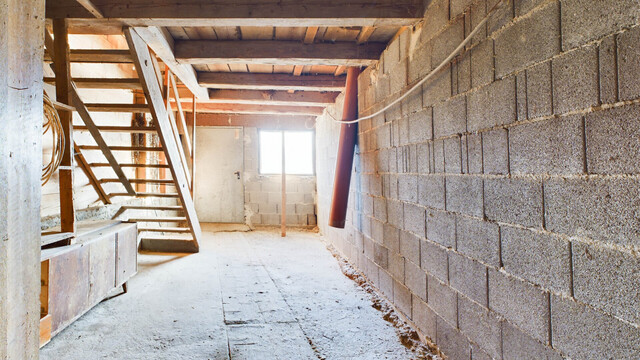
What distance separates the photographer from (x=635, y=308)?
90 cm

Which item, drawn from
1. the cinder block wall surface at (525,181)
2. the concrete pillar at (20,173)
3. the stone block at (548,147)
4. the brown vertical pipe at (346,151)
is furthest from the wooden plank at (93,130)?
the stone block at (548,147)

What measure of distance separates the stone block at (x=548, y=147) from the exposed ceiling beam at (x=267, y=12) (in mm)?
1180

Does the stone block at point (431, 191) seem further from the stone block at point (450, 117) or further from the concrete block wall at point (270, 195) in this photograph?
the concrete block wall at point (270, 195)

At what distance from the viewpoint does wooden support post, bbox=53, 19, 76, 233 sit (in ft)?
7.43

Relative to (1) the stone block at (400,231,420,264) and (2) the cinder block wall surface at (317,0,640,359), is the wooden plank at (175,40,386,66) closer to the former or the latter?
(2) the cinder block wall surface at (317,0,640,359)

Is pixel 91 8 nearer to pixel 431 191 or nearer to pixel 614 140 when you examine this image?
pixel 431 191

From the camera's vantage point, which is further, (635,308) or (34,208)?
(34,208)

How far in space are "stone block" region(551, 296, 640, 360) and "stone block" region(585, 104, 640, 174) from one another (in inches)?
16.9

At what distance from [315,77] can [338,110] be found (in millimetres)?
684

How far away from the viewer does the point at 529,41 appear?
48.4 inches

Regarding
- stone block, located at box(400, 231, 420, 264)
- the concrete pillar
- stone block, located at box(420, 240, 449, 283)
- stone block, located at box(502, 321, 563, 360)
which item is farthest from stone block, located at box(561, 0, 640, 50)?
the concrete pillar

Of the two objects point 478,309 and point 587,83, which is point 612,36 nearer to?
point 587,83

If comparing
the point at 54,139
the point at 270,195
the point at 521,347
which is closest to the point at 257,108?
the point at 270,195

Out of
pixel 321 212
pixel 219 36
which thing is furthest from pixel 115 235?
pixel 321 212
